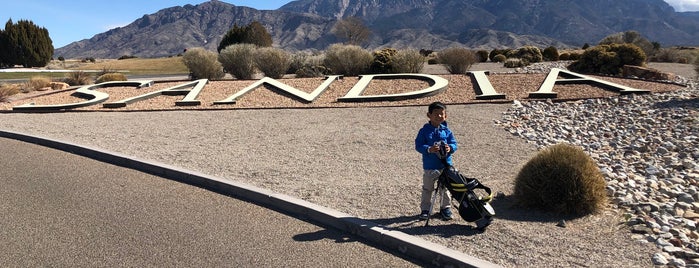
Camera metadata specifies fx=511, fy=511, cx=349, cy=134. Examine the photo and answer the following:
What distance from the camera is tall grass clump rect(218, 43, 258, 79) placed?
26.1 m

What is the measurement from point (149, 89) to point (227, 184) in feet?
50.5

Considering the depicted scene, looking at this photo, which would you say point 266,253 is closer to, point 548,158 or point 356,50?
point 548,158

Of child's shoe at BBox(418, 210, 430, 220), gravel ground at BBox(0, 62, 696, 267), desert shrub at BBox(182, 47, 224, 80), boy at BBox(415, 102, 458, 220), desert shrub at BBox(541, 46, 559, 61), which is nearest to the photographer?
gravel ground at BBox(0, 62, 696, 267)

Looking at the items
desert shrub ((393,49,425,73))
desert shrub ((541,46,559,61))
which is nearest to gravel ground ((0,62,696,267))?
desert shrub ((393,49,425,73))

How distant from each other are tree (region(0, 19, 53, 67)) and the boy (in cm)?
7521

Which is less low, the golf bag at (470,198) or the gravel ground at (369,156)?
the golf bag at (470,198)

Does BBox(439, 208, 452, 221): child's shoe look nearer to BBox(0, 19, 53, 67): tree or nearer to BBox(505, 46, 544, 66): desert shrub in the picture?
BBox(505, 46, 544, 66): desert shrub

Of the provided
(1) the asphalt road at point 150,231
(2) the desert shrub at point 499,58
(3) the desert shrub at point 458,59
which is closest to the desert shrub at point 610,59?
(3) the desert shrub at point 458,59

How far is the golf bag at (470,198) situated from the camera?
5258mm

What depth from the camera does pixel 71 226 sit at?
5703 millimetres

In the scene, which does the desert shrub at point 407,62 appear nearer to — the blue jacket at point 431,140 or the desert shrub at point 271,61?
the desert shrub at point 271,61

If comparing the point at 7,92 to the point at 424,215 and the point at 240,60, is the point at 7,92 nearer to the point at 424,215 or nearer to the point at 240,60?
the point at 240,60

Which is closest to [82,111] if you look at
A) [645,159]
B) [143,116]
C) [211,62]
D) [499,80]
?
[143,116]

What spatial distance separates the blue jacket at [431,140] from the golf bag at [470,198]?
0.17m
